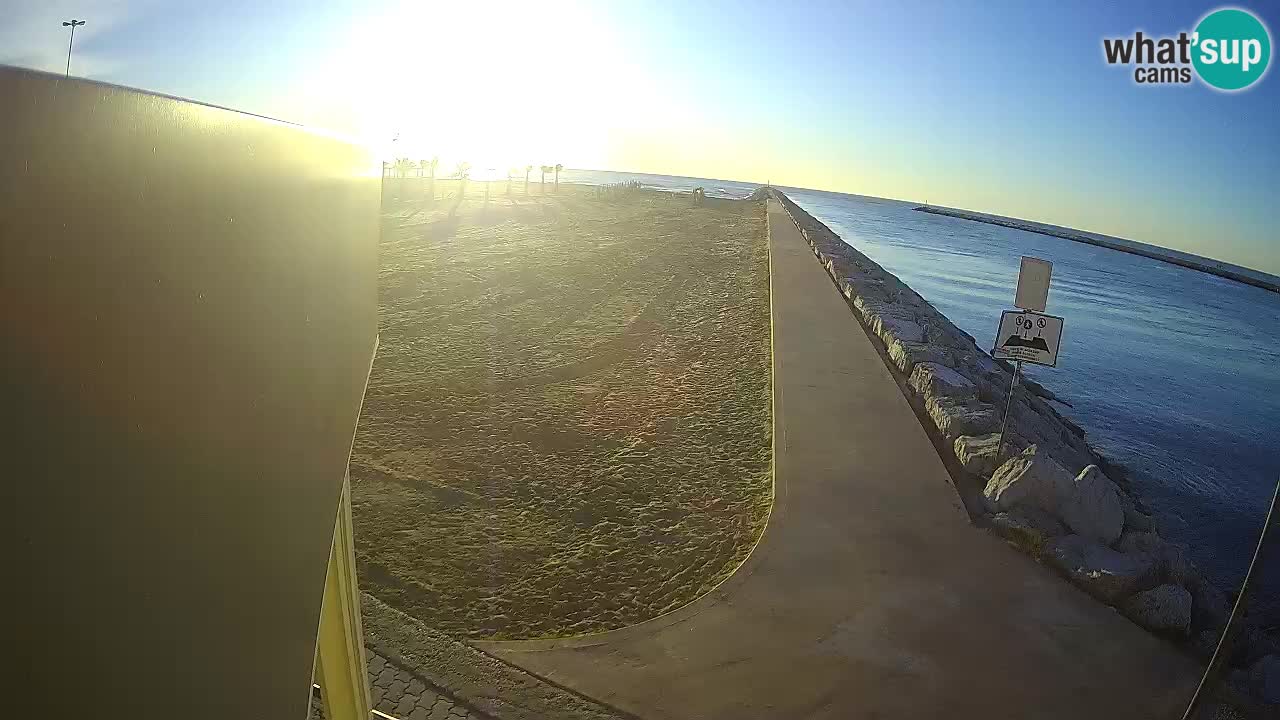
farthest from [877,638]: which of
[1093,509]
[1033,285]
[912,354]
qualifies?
[912,354]

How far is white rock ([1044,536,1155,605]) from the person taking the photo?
500cm

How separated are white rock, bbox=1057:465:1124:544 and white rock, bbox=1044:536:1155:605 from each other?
174 mm

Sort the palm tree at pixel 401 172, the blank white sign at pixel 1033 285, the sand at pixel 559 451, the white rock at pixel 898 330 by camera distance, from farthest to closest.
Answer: the palm tree at pixel 401 172, the white rock at pixel 898 330, the blank white sign at pixel 1033 285, the sand at pixel 559 451

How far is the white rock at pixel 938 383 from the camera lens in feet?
28.1

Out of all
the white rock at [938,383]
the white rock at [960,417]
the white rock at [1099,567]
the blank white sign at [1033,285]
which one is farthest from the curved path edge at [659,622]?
the white rock at [938,383]

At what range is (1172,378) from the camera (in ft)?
71.7

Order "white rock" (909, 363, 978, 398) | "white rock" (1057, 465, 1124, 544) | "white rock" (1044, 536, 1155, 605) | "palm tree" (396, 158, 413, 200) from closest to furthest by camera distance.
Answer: "white rock" (1044, 536, 1155, 605) → "white rock" (1057, 465, 1124, 544) → "white rock" (909, 363, 978, 398) → "palm tree" (396, 158, 413, 200)

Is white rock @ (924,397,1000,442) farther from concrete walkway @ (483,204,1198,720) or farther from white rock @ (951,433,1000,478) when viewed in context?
concrete walkway @ (483,204,1198,720)

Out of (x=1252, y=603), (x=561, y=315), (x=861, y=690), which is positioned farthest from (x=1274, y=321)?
(x=861, y=690)

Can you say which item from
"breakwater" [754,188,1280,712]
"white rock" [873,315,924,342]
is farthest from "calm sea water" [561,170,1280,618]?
"white rock" [873,315,924,342]

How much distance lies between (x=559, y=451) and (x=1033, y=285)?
476 cm

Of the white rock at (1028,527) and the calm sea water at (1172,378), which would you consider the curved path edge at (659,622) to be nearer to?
the white rock at (1028,527)

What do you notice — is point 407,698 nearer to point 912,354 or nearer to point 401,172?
point 912,354

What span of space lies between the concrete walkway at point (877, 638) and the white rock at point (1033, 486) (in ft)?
1.28
